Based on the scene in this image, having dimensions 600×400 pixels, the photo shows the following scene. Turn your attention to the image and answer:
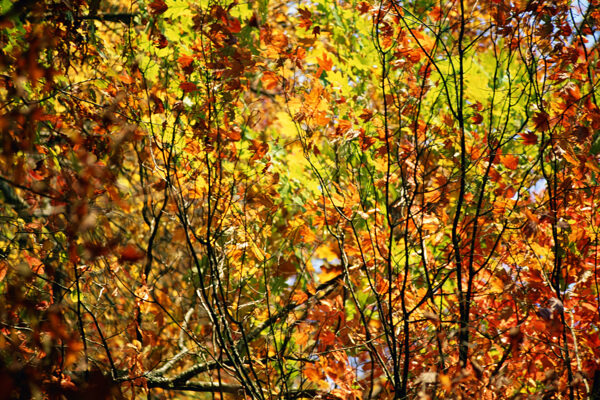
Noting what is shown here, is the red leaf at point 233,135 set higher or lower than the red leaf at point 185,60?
lower

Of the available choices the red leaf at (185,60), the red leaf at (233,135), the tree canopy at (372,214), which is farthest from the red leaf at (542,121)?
the red leaf at (185,60)

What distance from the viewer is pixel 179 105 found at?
292 cm

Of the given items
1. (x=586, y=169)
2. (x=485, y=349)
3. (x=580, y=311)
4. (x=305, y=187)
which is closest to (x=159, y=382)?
(x=305, y=187)

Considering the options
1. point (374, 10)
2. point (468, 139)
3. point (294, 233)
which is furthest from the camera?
point (468, 139)

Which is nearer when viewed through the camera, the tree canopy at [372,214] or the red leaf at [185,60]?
the tree canopy at [372,214]

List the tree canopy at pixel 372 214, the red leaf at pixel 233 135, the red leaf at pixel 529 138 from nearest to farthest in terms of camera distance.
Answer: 1. the tree canopy at pixel 372 214
2. the red leaf at pixel 529 138
3. the red leaf at pixel 233 135

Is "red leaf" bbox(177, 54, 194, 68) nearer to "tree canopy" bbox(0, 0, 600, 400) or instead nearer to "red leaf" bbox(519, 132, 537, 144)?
"tree canopy" bbox(0, 0, 600, 400)

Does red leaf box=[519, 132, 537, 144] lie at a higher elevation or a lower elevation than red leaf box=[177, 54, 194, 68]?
lower

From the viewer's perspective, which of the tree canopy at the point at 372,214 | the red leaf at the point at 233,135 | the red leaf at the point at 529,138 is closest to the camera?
the tree canopy at the point at 372,214

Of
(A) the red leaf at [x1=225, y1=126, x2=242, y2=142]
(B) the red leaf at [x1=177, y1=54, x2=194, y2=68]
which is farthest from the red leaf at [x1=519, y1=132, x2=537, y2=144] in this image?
(B) the red leaf at [x1=177, y1=54, x2=194, y2=68]

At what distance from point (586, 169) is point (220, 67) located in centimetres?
229

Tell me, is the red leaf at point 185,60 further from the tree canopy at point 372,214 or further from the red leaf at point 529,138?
the red leaf at point 529,138

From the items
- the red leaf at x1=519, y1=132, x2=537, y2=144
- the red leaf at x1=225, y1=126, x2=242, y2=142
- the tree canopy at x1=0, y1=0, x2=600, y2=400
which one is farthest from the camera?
the red leaf at x1=225, y1=126, x2=242, y2=142

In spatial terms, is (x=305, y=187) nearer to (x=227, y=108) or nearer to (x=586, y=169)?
(x=227, y=108)
